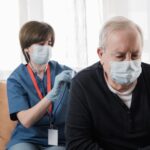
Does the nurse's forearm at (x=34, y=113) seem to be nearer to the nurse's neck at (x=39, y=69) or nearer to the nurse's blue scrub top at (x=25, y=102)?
the nurse's blue scrub top at (x=25, y=102)

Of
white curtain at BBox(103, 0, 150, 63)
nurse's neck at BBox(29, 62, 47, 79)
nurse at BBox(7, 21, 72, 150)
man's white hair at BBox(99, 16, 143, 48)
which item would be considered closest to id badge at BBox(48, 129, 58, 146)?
nurse at BBox(7, 21, 72, 150)

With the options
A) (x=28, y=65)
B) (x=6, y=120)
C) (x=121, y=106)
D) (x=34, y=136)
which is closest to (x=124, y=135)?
(x=121, y=106)

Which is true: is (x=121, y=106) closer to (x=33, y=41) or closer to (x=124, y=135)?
(x=124, y=135)

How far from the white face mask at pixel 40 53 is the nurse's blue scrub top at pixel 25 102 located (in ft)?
0.32

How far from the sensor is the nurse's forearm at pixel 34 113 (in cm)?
164

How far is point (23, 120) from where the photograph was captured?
5.50ft

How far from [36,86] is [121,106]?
24.4 inches

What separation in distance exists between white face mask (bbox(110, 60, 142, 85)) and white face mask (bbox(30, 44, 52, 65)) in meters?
0.58

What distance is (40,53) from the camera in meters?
1.80

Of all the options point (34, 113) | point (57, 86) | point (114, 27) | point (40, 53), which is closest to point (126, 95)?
point (114, 27)

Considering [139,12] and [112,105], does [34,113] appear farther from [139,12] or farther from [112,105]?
[139,12]

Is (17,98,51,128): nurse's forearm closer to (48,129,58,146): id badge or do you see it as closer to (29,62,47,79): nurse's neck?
(48,129,58,146): id badge

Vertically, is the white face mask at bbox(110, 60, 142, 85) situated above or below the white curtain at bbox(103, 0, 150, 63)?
below

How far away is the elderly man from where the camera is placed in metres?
1.32
